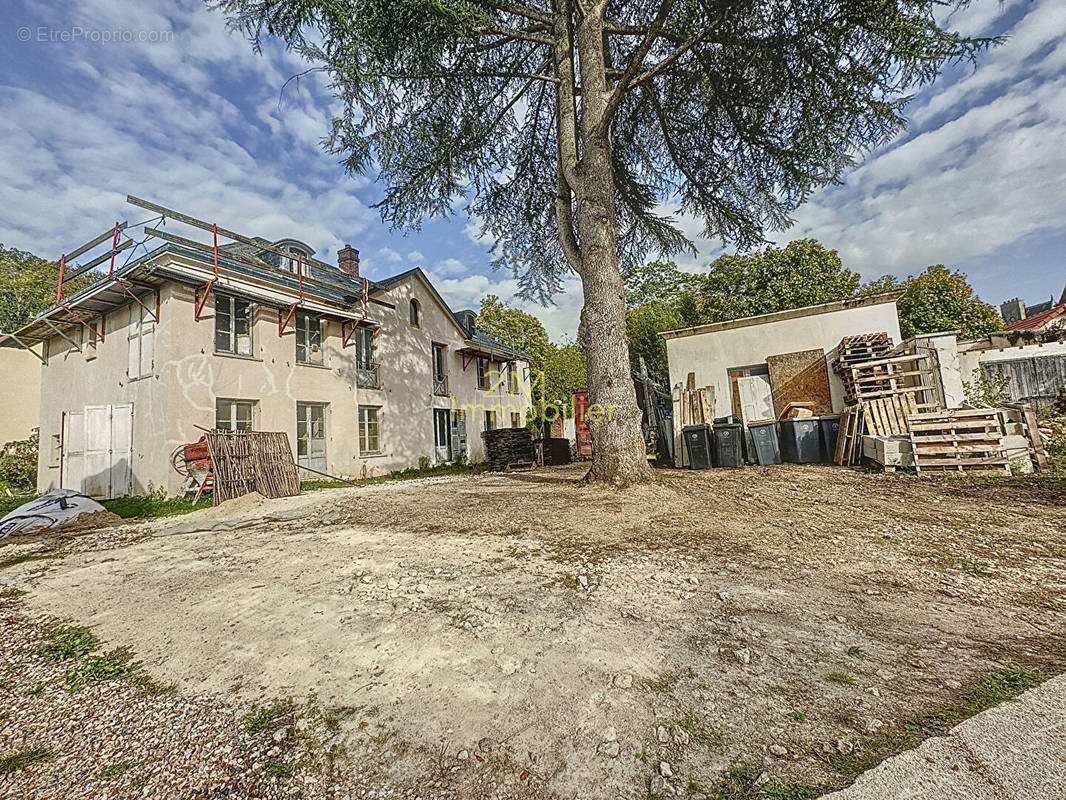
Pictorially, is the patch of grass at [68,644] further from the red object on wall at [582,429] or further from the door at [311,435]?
the red object on wall at [582,429]

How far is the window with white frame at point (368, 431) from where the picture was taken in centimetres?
1464

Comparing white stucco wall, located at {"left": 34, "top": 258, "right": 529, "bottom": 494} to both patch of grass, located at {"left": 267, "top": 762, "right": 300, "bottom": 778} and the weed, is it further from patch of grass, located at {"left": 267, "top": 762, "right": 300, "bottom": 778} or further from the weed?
the weed

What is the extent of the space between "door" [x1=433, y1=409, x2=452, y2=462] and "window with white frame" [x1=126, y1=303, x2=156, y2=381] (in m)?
8.78

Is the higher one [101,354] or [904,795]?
[101,354]

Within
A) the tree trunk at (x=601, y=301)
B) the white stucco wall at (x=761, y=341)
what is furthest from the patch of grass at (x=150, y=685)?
the white stucco wall at (x=761, y=341)

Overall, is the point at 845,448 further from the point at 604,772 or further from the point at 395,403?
the point at 395,403

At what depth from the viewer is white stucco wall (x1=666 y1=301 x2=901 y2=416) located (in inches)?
504

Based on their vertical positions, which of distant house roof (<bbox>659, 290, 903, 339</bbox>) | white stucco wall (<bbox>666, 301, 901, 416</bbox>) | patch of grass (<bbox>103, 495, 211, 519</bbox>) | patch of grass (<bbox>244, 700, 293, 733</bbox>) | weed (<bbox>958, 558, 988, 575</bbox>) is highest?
distant house roof (<bbox>659, 290, 903, 339</bbox>)

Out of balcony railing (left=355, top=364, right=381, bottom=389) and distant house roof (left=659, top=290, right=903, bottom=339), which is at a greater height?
distant house roof (left=659, top=290, right=903, bottom=339)

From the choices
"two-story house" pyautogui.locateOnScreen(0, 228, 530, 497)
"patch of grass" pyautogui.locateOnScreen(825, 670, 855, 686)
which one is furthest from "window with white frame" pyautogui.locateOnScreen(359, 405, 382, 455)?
"patch of grass" pyautogui.locateOnScreen(825, 670, 855, 686)

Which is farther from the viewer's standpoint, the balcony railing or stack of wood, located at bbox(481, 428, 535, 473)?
stack of wood, located at bbox(481, 428, 535, 473)

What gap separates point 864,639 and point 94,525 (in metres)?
9.92

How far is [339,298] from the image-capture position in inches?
562

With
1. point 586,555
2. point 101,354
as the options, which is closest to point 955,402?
point 586,555
